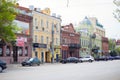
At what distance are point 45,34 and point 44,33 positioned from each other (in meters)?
0.57

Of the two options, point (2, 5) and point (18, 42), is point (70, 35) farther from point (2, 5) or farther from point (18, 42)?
point (2, 5)

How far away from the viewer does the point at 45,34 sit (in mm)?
70125

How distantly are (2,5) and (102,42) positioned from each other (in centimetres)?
8550

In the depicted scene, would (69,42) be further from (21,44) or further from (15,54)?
(15,54)

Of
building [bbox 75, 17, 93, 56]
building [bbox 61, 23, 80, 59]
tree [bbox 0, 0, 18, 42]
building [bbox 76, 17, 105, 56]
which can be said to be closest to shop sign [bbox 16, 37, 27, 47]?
tree [bbox 0, 0, 18, 42]

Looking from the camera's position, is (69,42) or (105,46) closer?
(69,42)

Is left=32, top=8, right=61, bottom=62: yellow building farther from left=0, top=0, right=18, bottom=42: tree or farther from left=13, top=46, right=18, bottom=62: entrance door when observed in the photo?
left=0, top=0, right=18, bottom=42: tree

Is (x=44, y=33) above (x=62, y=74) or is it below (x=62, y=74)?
above

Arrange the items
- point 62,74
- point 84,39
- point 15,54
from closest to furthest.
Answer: point 62,74
point 15,54
point 84,39

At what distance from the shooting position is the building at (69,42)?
80.1 meters

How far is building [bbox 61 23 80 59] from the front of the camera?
80125 mm

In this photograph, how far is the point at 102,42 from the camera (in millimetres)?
122062

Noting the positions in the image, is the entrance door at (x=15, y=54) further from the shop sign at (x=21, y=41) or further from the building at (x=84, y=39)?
the building at (x=84, y=39)

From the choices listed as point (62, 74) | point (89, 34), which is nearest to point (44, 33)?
point (89, 34)
